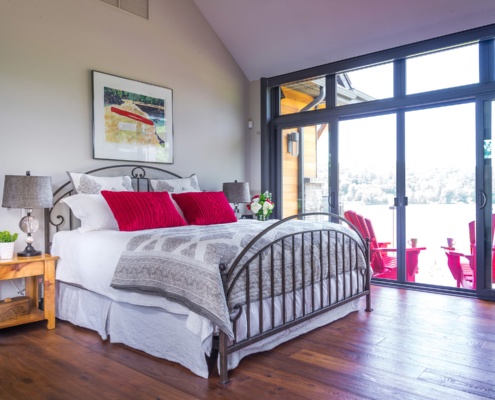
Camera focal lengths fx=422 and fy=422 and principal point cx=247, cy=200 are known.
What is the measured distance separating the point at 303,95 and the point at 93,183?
295 centimetres

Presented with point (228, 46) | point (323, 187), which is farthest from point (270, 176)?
point (228, 46)

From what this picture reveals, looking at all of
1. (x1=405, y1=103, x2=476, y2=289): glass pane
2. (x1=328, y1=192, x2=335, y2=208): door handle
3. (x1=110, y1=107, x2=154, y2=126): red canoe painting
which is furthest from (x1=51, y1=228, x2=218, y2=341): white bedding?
(x1=405, y1=103, x2=476, y2=289): glass pane

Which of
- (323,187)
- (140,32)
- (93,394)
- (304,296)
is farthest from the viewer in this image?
(323,187)

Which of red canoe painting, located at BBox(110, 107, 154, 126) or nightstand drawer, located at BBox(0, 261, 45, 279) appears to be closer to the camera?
nightstand drawer, located at BBox(0, 261, 45, 279)

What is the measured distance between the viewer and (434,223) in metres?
4.41

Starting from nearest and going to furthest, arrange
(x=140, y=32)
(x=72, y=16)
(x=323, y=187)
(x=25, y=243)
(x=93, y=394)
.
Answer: (x=93, y=394) < (x=25, y=243) < (x=72, y=16) < (x=140, y=32) < (x=323, y=187)

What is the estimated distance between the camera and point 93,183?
11.8 feet

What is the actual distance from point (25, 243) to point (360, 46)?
3.83 meters

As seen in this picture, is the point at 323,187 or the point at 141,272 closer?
the point at 141,272

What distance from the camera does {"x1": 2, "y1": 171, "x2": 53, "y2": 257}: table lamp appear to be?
9.96 feet

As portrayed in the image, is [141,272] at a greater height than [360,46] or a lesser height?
lesser

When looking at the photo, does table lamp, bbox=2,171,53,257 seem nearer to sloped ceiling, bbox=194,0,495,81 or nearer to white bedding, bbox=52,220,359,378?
white bedding, bbox=52,220,359,378

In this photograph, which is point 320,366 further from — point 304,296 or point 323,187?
point 323,187

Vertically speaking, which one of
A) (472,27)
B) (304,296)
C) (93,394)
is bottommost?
(93,394)
